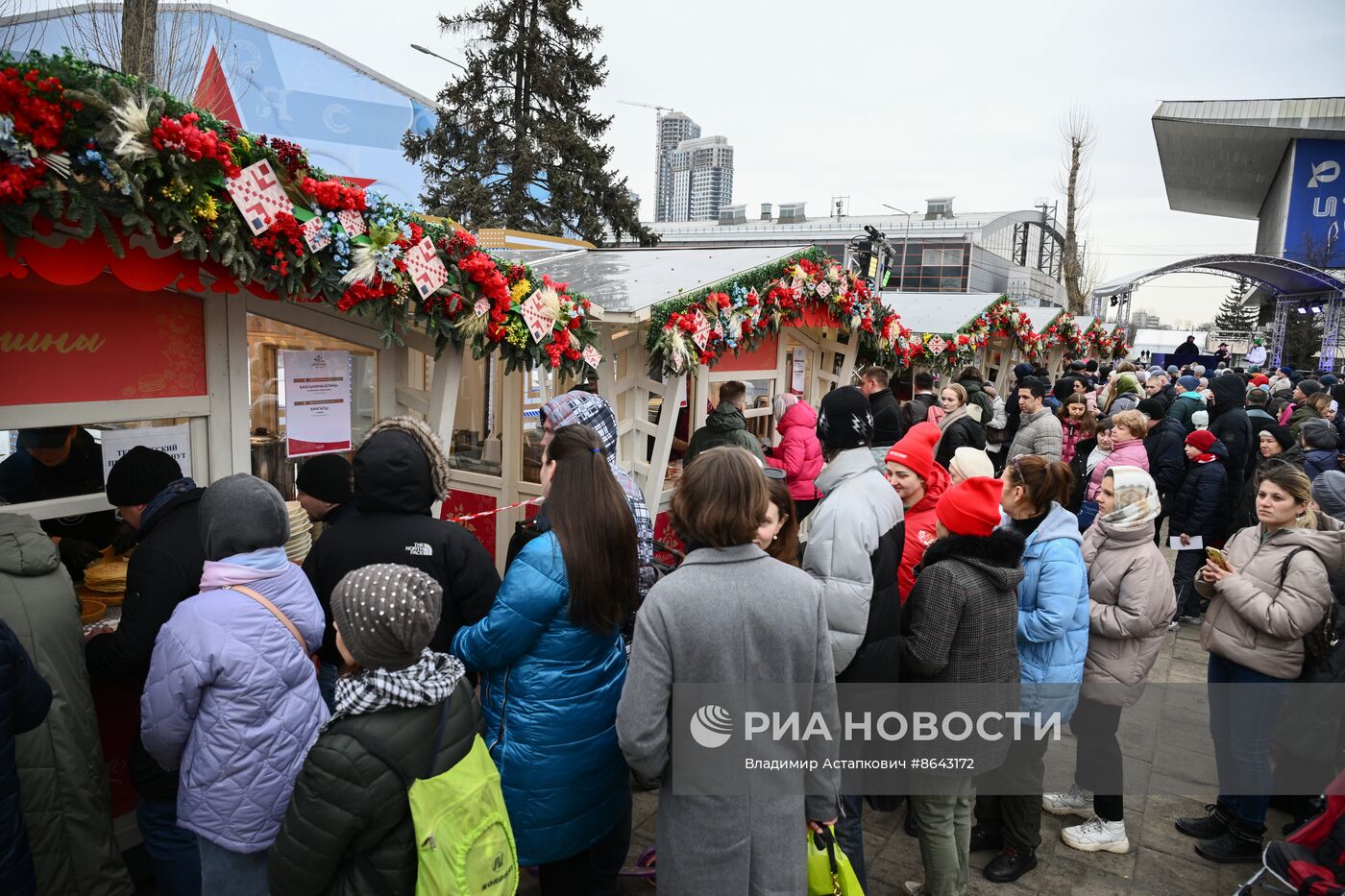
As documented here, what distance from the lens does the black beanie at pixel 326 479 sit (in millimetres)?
2977

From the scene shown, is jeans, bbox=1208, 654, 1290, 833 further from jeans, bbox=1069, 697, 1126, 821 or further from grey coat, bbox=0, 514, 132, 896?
grey coat, bbox=0, 514, 132, 896

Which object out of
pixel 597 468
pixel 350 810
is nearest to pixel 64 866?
pixel 350 810

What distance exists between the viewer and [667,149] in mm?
106750

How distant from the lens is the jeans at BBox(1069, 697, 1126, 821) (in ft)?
10.6

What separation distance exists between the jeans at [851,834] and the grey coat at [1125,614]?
1.18 meters

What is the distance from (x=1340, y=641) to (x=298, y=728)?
380 centimetres

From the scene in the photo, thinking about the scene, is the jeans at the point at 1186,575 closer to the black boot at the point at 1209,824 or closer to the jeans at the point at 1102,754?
the black boot at the point at 1209,824

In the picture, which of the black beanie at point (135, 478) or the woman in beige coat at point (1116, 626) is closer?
the black beanie at point (135, 478)

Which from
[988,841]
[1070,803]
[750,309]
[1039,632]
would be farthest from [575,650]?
[750,309]

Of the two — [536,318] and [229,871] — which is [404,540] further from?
[536,318]

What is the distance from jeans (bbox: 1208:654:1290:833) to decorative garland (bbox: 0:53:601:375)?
11.7ft

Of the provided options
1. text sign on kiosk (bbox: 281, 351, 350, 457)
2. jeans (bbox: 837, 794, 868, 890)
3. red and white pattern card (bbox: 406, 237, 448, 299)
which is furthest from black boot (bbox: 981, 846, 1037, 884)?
text sign on kiosk (bbox: 281, 351, 350, 457)

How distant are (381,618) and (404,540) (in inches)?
35.5

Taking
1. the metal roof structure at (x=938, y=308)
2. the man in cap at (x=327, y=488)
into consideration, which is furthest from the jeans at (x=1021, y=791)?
the metal roof structure at (x=938, y=308)
